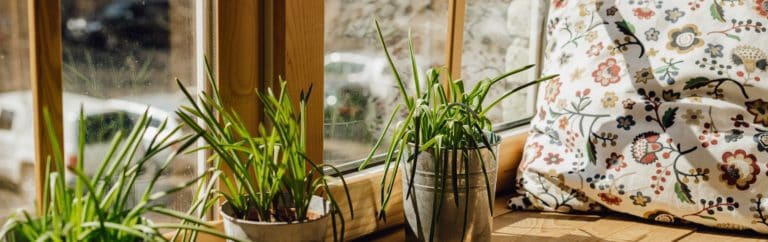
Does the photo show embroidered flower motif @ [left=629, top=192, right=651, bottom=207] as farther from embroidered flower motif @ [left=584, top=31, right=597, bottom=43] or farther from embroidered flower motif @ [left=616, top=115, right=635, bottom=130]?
embroidered flower motif @ [left=584, top=31, right=597, bottom=43]

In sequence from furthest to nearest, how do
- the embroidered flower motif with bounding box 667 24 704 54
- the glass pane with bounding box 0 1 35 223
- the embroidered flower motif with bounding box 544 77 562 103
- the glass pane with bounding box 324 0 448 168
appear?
the embroidered flower motif with bounding box 544 77 562 103
the embroidered flower motif with bounding box 667 24 704 54
the glass pane with bounding box 324 0 448 168
the glass pane with bounding box 0 1 35 223

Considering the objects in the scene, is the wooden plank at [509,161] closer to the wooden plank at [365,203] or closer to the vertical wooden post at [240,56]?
the wooden plank at [365,203]

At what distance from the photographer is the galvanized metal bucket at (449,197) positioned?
1.31 meters

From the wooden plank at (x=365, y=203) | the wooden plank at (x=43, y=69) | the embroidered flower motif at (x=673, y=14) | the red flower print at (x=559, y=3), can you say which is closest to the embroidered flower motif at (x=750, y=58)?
the embroidered flower motif at (x=673, y=14)

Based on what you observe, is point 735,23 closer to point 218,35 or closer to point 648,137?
point 648,137

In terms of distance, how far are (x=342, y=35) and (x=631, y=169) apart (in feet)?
1.79

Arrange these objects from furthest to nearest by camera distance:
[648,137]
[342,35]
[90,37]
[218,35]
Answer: [648,137] < [342,35] < [218,35] < [90,37]

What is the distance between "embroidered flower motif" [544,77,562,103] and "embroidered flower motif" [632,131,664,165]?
0.17 meters

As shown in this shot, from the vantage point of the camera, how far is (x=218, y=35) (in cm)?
122

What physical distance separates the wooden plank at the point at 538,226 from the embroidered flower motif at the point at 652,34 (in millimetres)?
326

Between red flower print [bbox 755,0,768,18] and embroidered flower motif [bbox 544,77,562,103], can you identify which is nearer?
red flower print [bbox 755,0,768,18]

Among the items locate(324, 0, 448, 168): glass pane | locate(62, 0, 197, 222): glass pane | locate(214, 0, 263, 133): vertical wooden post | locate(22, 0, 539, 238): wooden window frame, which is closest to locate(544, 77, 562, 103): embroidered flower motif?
locate(324, 0, 448, 168): glass pane

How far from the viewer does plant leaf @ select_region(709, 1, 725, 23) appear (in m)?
1.52

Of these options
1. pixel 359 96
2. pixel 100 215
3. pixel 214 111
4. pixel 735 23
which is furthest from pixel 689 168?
pixel 100 215
